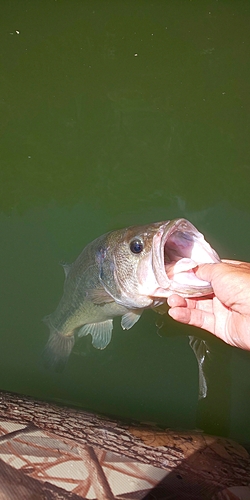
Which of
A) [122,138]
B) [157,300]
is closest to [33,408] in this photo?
[157,300]

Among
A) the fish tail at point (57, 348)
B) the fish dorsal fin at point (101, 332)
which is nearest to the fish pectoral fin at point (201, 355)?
the fish dorsal fin at point (101, 332)

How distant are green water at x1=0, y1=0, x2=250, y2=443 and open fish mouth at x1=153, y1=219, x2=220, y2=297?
1738 millimetres

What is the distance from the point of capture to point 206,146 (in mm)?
4980

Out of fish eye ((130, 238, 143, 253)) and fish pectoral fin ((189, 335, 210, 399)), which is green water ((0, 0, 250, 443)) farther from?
fish eye ((130, 238, 143, 253))

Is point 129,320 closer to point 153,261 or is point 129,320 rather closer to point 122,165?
point 153,261

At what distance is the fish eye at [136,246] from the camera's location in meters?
2.23

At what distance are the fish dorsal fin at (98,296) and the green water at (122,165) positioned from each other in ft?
3.55

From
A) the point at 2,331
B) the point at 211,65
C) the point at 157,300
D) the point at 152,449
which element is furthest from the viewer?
the point at 211,65

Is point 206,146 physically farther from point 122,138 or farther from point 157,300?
point 157,300

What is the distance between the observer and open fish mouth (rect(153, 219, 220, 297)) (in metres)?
1.98

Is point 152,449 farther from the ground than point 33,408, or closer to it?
closer to it

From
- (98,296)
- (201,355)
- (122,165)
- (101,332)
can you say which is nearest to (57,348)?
(101,332)

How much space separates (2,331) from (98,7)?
546 centimetres

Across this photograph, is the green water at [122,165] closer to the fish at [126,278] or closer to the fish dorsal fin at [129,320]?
the fish at [126,278]
